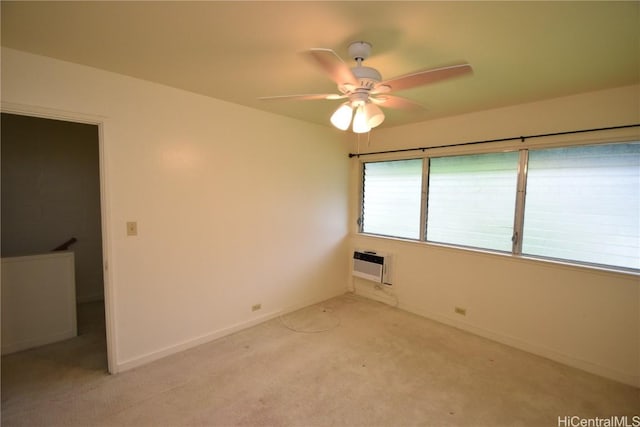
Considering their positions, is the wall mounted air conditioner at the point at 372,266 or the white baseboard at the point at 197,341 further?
the wall mounted air conditioner at the point at 372,266


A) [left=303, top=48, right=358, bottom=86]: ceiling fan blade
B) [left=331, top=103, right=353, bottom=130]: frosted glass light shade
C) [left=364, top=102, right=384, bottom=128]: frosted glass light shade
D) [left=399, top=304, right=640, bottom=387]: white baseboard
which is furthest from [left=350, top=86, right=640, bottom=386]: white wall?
[left=303, top=48, right=358, bottom=86]: ceiling fan blade

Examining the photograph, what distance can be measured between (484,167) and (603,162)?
36.2 inches

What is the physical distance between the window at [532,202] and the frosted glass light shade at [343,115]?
198cm

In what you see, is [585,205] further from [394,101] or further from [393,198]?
[394,101]

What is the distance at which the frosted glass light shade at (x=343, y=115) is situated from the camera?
183cm

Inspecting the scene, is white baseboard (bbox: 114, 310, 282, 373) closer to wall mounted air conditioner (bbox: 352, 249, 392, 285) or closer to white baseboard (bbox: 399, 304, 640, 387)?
wall mounted air conditioner (bbox: 352, 249, 392, 285)

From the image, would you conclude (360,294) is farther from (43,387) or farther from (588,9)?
(588,9)

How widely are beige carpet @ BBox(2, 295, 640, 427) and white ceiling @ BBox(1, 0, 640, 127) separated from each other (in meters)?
2.35

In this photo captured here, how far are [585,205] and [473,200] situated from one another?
921 millimetres

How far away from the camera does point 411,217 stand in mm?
3758

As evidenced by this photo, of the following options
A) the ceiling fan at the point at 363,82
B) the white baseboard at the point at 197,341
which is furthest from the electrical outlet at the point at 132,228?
the ceiling fan at the point at 363,82

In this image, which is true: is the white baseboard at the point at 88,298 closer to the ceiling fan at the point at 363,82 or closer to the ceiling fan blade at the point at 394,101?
the ceiling fan at the point at 363,82

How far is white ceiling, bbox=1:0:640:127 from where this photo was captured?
1.42 meters

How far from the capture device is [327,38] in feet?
5.46
